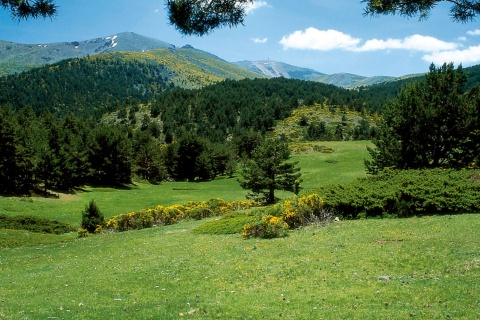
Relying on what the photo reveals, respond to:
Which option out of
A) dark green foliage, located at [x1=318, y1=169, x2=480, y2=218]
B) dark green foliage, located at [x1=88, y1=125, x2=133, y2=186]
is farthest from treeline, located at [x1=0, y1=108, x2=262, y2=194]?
dark green foliage, located at [x1=318, y1=169, x2=480, y2=218]

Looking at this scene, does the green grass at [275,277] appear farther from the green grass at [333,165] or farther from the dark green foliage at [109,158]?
the dark green foliage at [109,158]

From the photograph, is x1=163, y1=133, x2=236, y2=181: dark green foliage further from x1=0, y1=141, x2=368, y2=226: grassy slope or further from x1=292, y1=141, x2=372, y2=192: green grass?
x1=292, y1=141, x2=372, y2=192: green grass

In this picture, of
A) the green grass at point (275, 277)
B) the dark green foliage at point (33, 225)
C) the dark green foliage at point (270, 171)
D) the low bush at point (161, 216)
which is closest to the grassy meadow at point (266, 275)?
the green grass at point (275, 277)

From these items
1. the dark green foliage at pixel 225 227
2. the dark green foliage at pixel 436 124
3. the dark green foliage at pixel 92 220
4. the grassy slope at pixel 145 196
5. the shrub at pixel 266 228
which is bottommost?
the grassy slope at pixel 145 196

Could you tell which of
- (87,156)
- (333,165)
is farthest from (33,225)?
(333,165)

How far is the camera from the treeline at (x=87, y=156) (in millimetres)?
56431

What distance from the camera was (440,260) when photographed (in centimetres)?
1277

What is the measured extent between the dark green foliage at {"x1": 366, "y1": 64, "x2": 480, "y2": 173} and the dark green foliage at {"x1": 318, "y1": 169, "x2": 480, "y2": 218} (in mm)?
13381

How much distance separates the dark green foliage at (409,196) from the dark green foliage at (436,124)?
13.4m

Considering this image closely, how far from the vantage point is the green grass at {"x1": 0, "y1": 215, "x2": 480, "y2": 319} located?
948 cm

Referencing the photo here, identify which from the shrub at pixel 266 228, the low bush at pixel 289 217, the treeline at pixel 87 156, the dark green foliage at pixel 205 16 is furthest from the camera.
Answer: the treeline at pixel 87 156

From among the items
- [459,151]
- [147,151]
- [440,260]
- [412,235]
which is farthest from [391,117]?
[147,151]

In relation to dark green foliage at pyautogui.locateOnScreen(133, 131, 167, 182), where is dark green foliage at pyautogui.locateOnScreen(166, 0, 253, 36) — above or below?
above

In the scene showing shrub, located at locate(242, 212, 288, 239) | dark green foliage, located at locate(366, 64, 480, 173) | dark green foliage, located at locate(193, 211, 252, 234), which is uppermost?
dark green foliage, located at locate(366, 64, 480, 173)
